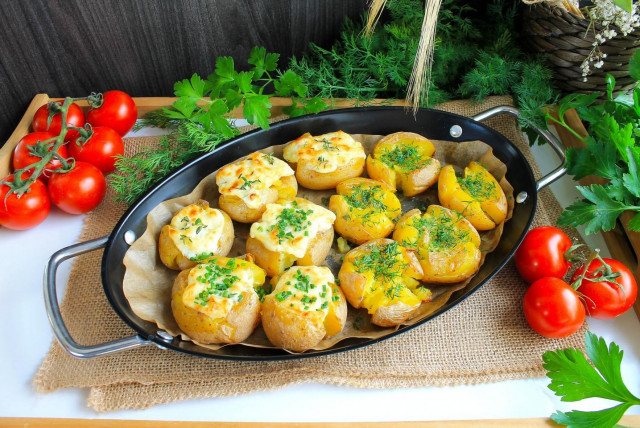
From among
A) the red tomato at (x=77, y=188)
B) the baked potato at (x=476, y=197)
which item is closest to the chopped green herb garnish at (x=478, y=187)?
the baked potato at (x=476, y=197)

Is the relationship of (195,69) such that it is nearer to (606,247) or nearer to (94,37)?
(94,37)

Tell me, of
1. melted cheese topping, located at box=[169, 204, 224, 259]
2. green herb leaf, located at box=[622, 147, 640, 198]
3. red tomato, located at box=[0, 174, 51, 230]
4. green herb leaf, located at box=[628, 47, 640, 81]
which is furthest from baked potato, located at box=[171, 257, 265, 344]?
green herb leaf, located at box=[628, 47, 640, 81]

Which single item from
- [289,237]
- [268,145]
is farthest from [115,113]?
[289,237]

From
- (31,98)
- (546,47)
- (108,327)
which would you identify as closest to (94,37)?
(31,98)

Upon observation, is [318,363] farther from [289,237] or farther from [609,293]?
[609,293]

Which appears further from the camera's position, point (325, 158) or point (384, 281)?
point (325, 158)

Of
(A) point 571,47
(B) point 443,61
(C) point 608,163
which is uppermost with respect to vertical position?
(A) point 571,47

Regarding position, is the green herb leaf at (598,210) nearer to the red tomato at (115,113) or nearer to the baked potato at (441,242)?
the baked potato at (441,242)

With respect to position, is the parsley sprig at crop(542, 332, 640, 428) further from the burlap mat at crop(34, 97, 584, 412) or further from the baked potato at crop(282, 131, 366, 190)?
the baked potato at crop(282, 131, 366, 190)
